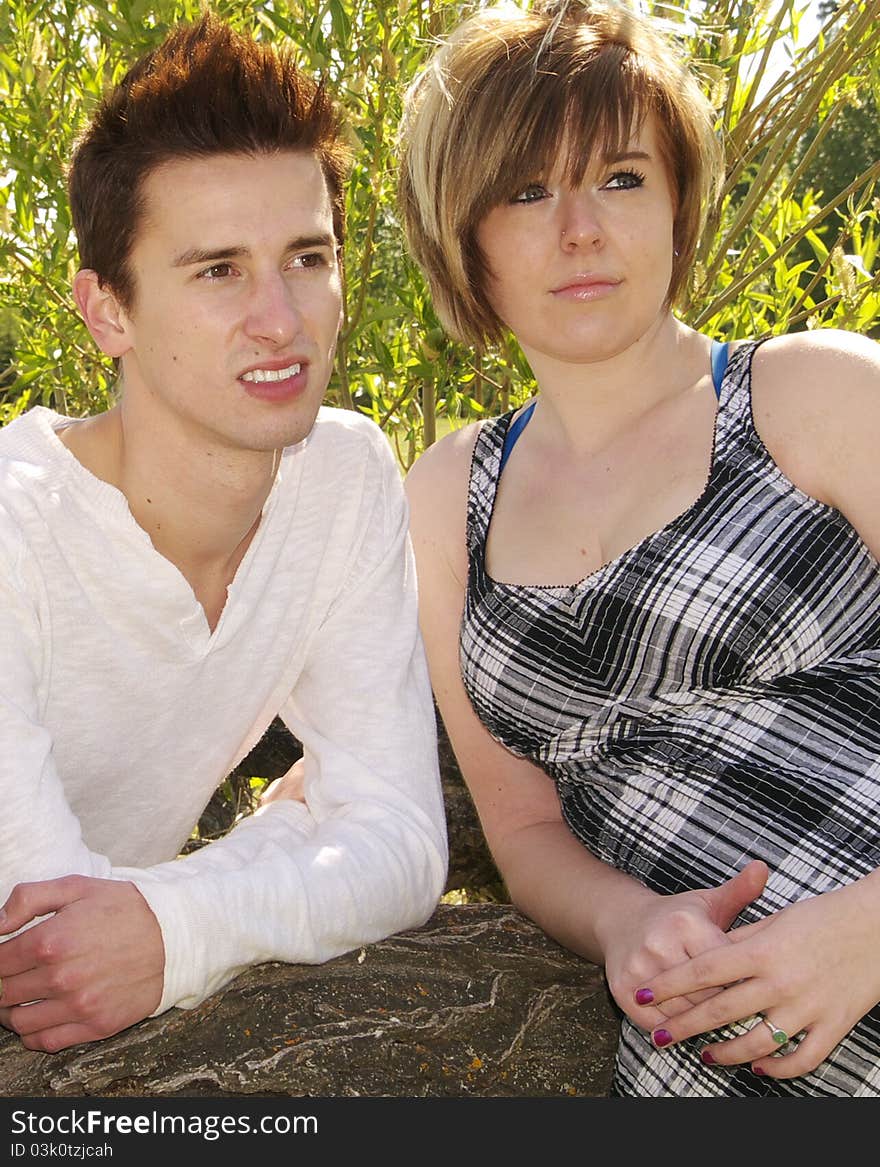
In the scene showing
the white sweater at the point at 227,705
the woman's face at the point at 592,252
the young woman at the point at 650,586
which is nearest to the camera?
the young woman at the point at 650,586

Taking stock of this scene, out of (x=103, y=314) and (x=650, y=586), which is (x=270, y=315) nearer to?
(x=103, y=314)

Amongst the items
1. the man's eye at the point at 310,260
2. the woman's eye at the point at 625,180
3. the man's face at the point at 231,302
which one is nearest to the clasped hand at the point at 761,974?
the man's face at the point at 231,302

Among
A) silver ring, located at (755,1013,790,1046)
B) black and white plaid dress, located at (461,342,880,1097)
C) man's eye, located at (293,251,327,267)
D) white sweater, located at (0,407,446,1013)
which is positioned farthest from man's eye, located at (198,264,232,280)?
silver ring, located at (755,1013,790,1046)

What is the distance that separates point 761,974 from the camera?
212cm

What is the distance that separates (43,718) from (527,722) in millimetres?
889

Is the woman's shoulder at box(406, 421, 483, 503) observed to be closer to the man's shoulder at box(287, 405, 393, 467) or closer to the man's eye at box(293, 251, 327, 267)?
the man's shoulder at box(287, 405, 393, 467)

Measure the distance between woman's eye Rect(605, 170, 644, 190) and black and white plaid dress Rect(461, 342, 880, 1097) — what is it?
1.22 ft

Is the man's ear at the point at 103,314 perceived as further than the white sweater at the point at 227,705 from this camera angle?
Yes

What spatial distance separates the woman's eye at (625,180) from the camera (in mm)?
2568

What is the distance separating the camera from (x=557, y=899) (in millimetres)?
2594

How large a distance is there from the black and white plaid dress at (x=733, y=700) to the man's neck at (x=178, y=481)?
0.64 m

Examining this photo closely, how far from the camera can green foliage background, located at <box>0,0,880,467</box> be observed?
332 cm

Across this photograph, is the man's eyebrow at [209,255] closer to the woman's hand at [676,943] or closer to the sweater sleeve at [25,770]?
the sweater sleeve at [25,770]

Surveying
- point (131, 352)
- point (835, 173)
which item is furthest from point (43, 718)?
point (835, 173)
